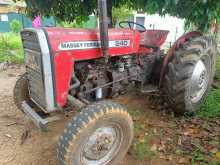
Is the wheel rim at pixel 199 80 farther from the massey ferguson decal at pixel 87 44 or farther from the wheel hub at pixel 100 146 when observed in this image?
the wheel hub at pixel 100 146

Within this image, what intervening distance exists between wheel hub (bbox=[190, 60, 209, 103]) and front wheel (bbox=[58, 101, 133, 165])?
4.42 feet

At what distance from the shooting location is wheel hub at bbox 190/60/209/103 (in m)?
3.41

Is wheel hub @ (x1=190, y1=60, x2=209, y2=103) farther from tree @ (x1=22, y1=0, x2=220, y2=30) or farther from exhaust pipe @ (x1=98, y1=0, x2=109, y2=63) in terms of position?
exhaust pipe @ (x1=98, y1=0, x2=109, y2=63)

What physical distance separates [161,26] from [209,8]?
11.7 m

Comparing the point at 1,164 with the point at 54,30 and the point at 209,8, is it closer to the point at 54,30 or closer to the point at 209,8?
the point at 54,30

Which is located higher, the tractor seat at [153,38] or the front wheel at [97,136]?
the tractor seat at [153,38]

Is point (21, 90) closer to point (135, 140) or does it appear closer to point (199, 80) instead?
point (135, 140)

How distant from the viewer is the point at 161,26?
15062 millimetres

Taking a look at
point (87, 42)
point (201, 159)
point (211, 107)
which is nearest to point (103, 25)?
point (87, 42)

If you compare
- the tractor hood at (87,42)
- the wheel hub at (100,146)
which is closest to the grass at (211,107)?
the tractor hood at (87,42)

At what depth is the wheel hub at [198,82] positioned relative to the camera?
11.2 ft

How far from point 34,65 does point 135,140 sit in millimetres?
1571

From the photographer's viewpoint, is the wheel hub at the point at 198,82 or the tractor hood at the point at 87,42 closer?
the tractor hood at the point at 87,42

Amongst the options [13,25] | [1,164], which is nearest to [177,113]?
[1,164]
